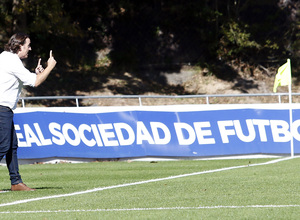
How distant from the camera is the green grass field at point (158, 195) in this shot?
644 cm

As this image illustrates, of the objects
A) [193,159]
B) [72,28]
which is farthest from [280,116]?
[72,28]

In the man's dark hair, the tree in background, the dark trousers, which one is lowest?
the tree in background

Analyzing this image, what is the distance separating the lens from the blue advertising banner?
16.8 meters

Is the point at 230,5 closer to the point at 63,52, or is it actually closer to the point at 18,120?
the point at 63,52

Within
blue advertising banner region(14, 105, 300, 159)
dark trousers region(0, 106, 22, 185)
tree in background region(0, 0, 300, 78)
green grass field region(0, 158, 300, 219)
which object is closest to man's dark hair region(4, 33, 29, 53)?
dark trousers region(0, 106, 22, 185)

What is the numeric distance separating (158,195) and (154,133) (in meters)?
8.84

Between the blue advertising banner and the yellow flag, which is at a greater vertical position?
the yellow flag

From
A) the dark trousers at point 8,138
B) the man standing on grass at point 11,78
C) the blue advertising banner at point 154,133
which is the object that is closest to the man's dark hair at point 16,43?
the man standing on grass at point 11,78

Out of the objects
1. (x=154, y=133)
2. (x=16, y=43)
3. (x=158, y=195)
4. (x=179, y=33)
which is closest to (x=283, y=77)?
(x=154, y=133)

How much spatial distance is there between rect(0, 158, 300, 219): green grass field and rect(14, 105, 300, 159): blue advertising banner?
12.6 feet

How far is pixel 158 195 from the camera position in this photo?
26.6 ft

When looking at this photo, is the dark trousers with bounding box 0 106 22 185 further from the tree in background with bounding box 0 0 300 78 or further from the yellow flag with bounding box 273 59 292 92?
the tree in background with bounding box 0 0 300 78

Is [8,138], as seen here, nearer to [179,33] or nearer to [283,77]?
[283,77]

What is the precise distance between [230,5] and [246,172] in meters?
28.7
